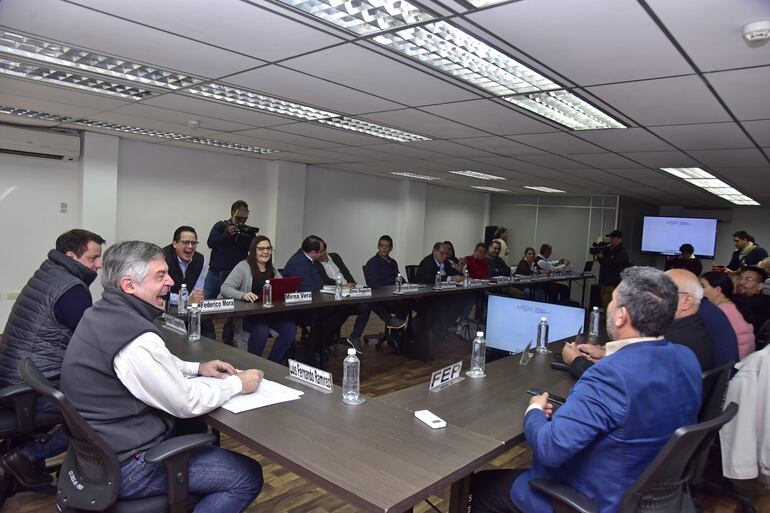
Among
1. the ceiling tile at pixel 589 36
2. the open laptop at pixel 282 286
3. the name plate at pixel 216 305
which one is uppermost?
the ceiling tile at pixel 589 36

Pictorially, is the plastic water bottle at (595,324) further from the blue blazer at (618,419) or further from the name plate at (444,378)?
the blue blazer at (618,419)

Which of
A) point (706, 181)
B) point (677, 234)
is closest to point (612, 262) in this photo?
point (706, 181)

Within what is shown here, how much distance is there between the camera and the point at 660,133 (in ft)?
12.4

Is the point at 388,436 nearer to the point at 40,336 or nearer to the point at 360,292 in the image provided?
the point at 40,336

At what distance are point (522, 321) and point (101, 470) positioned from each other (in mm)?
2353

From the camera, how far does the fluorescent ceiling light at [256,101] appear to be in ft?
10.9

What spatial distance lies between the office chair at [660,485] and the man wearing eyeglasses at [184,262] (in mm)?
3064

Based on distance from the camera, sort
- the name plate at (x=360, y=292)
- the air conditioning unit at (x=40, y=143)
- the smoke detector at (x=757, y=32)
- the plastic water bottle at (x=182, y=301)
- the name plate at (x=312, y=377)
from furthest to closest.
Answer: the air conditioning unit at (x=40, y=143), the name plate at (x=360, y=292), the plastic water bottle at (x=182, y=301), the name plate at (x=312, y=377), the smoke detector at (x=757, y=32)

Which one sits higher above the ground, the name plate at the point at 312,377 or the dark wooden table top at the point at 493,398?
the name plate at the point at 312,377

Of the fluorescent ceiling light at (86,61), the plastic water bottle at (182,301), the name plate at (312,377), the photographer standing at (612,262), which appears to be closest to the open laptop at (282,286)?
the plastic water bottle at (182,301)

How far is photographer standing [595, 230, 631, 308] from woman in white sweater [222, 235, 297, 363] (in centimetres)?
603

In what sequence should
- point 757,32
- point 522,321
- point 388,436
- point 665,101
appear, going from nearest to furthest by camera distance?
1. point 388,436
2. point 757,32
3. point 665,101
4. point 522,321

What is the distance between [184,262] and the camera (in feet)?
13.0

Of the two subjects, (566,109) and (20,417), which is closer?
(20,417)
